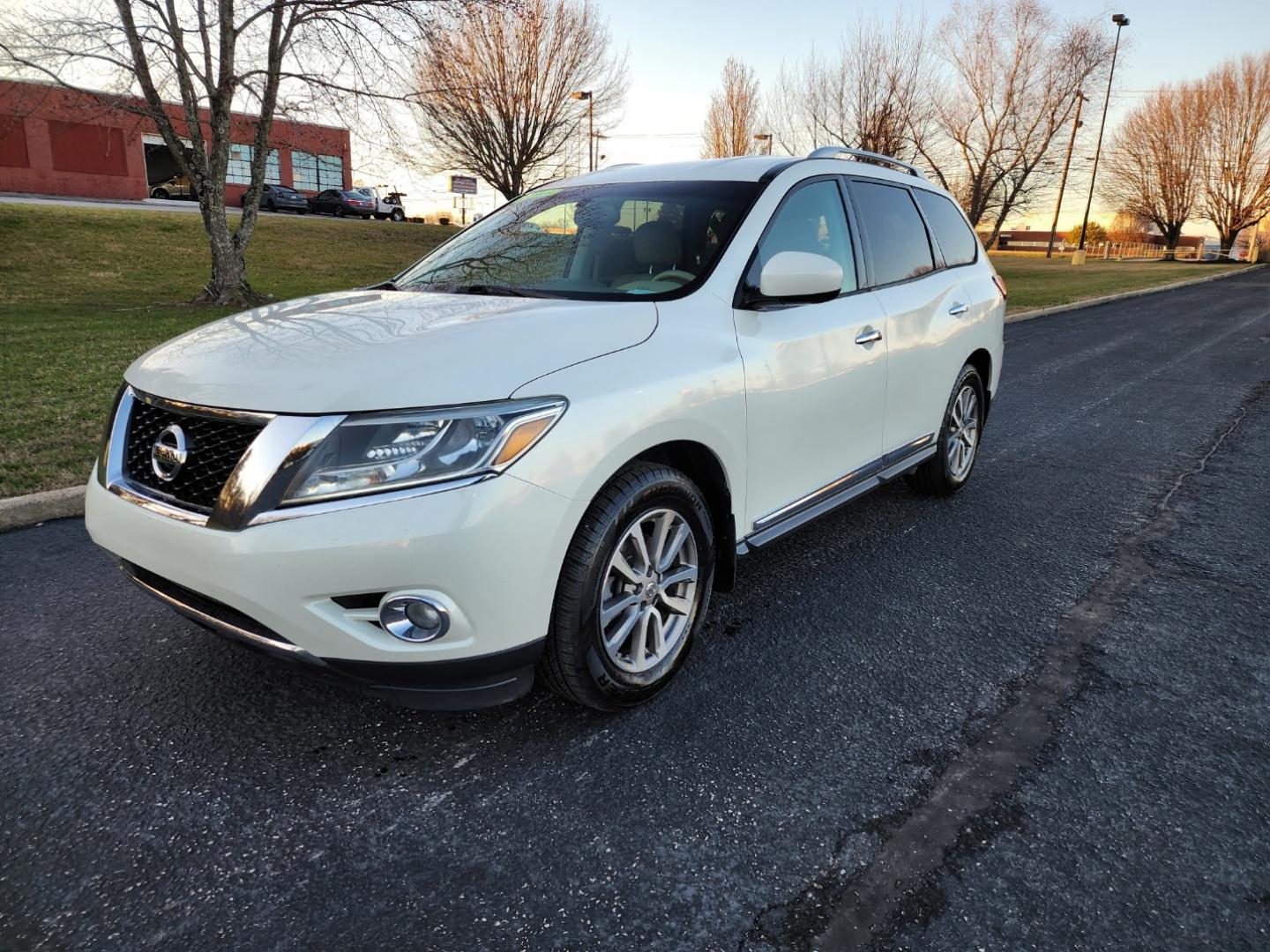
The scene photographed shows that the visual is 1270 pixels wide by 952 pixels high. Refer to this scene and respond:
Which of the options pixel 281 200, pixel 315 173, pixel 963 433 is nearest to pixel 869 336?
pixel 963 433

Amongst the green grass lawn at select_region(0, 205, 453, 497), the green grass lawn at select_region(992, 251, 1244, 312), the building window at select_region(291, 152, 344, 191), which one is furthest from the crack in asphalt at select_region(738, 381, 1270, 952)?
the building window at select_region(291, 152, 344, 191)

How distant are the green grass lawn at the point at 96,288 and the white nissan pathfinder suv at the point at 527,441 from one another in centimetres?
303


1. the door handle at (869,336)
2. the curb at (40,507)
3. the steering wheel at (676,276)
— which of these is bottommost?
the curb at (40,507)

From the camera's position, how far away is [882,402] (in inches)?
152

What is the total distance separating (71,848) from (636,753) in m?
1.48

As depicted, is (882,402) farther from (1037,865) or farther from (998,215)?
(998,215)

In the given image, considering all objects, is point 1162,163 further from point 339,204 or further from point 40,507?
point 40,507

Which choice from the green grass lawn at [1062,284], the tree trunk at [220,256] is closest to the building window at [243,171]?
the tree trunk at [220,256]

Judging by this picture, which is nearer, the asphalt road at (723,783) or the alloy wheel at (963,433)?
the asphalt road at (723,783)

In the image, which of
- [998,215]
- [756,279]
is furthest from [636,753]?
[998,215]

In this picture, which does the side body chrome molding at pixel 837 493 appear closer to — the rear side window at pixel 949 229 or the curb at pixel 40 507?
the rear side window at pixel 949 229

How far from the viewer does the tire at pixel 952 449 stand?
15.7ft

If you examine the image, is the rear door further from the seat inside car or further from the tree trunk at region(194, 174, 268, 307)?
the tree trunk at region(194, 174, 268, 307)

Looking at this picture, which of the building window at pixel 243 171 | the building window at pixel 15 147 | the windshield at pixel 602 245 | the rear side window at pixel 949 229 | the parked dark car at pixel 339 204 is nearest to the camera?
the windshield at pixel 602 245
